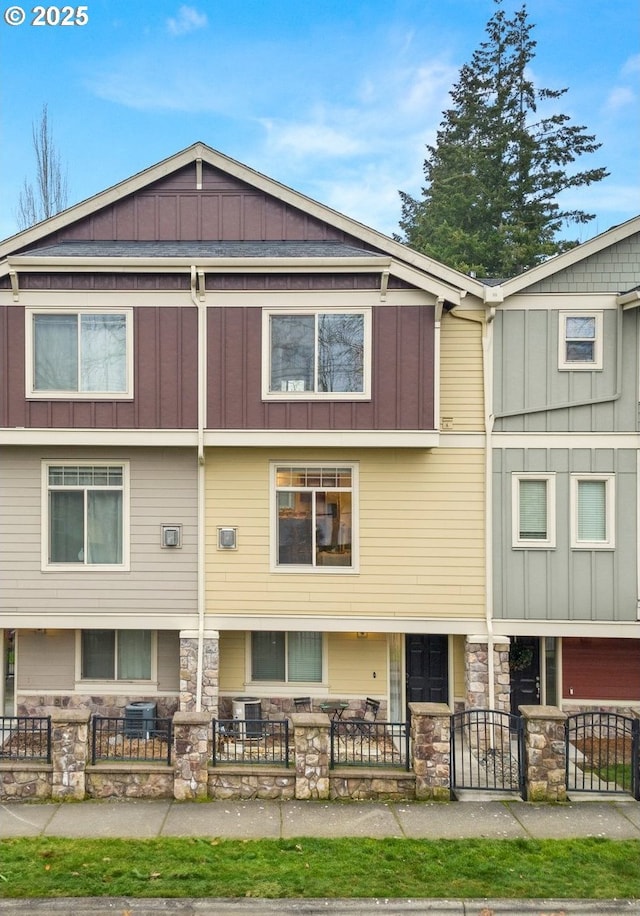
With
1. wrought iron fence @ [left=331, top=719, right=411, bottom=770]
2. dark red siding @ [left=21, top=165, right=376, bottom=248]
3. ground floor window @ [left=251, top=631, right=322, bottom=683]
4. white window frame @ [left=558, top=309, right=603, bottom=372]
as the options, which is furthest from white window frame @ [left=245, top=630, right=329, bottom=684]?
dark red siding @ [left=21, top=165, right=376, bottom=248]

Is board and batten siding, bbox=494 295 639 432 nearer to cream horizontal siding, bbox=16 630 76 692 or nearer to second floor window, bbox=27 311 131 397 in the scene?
second floor window, bbox=27 311 131 397

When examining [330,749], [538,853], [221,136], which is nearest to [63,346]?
[330,749]

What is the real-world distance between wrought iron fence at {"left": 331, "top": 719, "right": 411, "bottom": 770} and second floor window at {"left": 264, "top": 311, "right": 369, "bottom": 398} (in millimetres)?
5041

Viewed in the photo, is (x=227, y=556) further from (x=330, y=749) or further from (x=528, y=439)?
(x=528, y=439)

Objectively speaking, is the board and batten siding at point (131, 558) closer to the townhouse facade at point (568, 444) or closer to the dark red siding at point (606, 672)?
the townhouse facade at point (568, 444)

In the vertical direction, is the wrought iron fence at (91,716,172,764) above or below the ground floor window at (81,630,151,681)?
below

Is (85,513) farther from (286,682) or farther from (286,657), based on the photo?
(286,682)

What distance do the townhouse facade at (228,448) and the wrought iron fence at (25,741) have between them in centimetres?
102

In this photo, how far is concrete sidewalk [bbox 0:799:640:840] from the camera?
6957 millimetres

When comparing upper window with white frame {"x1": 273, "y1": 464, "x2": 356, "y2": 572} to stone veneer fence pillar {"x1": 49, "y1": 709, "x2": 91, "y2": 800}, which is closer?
stone veneer fence pillar {"x1": 49, "y1": 709, "x2": 91, "y2": 800}

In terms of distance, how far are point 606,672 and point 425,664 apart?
129 inches

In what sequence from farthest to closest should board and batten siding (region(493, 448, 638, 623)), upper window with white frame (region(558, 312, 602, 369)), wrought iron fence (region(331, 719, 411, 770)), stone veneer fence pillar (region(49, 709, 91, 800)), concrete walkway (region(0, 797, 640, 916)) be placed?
upper window with white frame (region(558, 312, 602, 369)) < board and batten siding (region(493, 448, 638, 623)) < wrought iron fence (region(331, 719, 411, 770)) < stone veneer fence pillar (region(49, 709, 91, 800)) < concrete walkway (region(0, 797, 640, 916))

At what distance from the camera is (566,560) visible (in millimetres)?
10109

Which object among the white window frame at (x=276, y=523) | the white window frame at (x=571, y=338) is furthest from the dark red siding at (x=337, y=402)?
the white window frame at (x=571, y=338)
